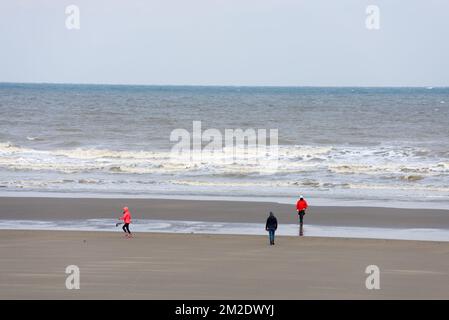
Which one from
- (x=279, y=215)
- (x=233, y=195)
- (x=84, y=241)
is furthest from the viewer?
(x=233, y=195)

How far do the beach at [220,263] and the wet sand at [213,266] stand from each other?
2 centimetres

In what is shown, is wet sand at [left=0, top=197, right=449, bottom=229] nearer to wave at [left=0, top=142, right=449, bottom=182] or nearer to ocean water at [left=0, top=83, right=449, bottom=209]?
ocean water at [left=0, top=83, right=449, bottom=209]

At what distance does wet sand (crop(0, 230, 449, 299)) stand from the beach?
0.06ft

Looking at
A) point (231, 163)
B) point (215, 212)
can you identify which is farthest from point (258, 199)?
point (231, 163)

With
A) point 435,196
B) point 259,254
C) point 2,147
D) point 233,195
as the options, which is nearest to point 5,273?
point 259,254

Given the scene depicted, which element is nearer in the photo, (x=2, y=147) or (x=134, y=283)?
(x=134, y=283)

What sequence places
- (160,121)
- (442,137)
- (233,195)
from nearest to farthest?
1. (233,195)
2. (442,137)
3. (160,121)

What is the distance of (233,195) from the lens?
92.4 feet

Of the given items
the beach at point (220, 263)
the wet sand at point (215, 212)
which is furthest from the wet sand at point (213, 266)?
the wet sand at point (215, 212)

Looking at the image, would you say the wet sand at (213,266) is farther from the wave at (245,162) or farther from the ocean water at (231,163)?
the wave at (245,162)

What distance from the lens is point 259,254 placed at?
57.2 ft

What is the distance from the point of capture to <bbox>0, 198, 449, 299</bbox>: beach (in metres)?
13.7
